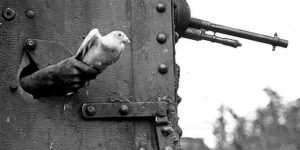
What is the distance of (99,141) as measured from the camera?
358 cm

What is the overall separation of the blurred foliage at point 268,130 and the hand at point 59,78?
1357 centimetres

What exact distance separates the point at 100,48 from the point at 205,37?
2124 millimetres

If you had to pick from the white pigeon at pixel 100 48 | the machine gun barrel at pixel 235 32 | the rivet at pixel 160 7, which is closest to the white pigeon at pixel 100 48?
the white pigeon at pixel 100 48

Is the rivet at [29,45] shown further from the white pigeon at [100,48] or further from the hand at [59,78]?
the white pigeon at [100,48]

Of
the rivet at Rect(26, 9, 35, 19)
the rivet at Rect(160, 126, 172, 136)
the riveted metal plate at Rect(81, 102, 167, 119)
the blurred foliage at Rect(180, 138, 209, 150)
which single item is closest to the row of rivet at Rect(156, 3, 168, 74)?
the riveted metal plate at Rect(81, 102, 167, 119)

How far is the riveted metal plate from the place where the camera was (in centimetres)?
357

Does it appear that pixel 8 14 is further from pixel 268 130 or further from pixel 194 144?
pixel 268 130

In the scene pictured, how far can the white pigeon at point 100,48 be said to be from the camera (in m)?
3.28

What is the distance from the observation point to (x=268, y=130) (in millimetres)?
21547

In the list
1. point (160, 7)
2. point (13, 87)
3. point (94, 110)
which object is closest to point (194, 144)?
point (160, 7)

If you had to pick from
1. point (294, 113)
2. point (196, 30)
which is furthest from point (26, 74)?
point (294, 113)

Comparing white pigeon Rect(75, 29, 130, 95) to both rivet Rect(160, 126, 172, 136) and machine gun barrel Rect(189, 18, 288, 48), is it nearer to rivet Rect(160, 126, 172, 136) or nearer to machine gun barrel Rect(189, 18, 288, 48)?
rivet Rect(160, 126, 172, 136)

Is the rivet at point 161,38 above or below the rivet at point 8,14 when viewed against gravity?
below

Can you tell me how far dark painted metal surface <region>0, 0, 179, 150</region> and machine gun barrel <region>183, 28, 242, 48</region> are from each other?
54.5 inches
